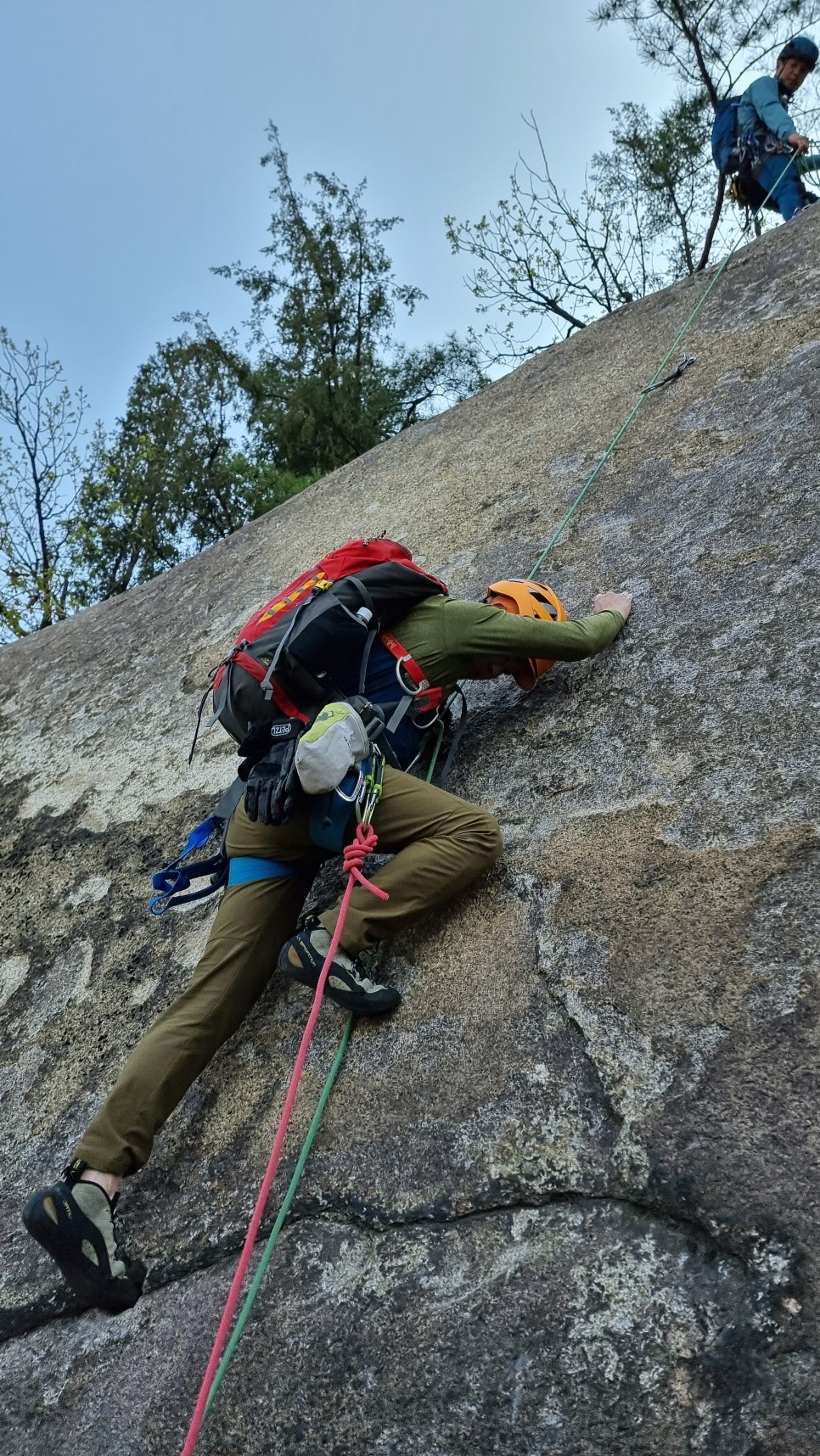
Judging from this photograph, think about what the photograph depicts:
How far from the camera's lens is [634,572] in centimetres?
421

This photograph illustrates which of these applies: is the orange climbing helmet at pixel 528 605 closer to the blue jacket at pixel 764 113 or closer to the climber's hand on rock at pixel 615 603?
the climber's hand on rock at pixel 615 603

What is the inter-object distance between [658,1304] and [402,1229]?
0.62 metres

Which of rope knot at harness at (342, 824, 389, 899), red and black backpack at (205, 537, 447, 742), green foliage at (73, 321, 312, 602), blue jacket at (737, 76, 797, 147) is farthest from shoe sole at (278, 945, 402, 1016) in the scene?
green foliage at (73, 321, 312, 602)

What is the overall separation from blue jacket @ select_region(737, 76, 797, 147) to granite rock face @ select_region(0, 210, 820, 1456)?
9.02ft

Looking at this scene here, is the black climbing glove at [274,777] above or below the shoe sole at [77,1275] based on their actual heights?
above

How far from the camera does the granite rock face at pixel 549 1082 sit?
210 centimetres

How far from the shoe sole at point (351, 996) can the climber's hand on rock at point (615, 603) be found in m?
1.70

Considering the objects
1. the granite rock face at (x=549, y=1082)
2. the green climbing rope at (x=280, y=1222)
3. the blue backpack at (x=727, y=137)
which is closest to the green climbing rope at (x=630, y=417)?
the granite rock face at (x=549, y=1082)

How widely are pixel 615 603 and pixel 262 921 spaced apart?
1.77 m

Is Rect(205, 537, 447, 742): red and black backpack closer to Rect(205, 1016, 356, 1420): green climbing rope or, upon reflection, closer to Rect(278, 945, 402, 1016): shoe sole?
Rect(278, 945, 402, 1016): shoe sole

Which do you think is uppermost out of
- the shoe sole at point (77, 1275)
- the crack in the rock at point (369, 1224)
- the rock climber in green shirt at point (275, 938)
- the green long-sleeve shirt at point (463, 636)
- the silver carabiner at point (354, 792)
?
the green long-sleeve shirt at point (463, 636)

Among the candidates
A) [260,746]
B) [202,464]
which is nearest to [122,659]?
[260,746]

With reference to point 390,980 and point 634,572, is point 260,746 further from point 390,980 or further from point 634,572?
point 634,572

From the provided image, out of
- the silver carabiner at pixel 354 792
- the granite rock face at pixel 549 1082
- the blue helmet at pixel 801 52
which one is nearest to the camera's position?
the granite rock face at pixel 549 1082
